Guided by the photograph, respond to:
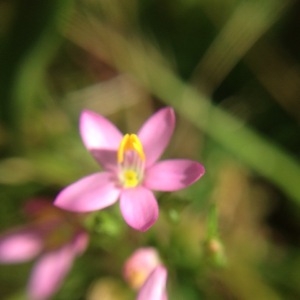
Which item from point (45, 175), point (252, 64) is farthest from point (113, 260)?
point (252, 64)

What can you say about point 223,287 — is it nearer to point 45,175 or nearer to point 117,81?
point 45,175

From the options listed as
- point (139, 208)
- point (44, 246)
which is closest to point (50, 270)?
point (44, 246)

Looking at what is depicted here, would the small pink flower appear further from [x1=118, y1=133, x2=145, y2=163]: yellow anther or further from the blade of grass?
the blade of grass

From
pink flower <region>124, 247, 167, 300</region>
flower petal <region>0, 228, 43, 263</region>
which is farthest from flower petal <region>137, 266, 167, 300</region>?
flower petal <region>0, 228, 43, 263</region>

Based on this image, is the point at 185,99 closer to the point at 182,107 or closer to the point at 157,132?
the point at 182,107

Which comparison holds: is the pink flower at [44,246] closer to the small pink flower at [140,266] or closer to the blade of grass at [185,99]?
the small pink flower at [140,266]

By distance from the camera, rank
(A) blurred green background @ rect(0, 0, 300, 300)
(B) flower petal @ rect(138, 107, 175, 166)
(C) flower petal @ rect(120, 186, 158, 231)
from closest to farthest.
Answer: (C) flower petal @ rect(120, 186, 158, 231), (B) flower petal @ rect(138, 107, 175, 166), (A) blurred green background @ rect(0, 0, 300, 300)

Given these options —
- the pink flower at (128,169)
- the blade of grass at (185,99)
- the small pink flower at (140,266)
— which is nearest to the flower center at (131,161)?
the pink flower at (128,169)

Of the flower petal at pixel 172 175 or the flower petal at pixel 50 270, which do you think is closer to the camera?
the flower petal at pixel 172 175
